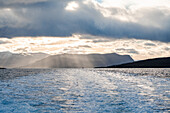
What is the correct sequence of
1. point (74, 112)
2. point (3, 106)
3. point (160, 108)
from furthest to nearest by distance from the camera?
point (3, 106) → point (160, 108) → point (74, 112)

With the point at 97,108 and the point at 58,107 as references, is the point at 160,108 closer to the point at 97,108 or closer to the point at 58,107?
the point at 97,108

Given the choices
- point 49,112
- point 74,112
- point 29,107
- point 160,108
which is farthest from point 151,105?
point 29,107

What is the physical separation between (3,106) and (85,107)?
7264 mm

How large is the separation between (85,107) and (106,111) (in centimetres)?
228

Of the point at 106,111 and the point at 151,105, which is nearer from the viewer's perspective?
the point at 106,111

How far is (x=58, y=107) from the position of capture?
67.5 feet

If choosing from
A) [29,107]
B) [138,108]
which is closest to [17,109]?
[29,107]

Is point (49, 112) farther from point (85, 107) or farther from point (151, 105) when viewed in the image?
point (151, 105)

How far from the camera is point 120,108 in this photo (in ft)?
65.9

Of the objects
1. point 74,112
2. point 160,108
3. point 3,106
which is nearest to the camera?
point 74,112

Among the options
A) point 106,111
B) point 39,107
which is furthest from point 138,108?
point 39,107

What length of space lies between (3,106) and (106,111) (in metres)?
9.17

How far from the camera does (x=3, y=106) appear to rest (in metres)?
21.3

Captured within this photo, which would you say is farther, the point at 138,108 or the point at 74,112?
the point at 138,108
